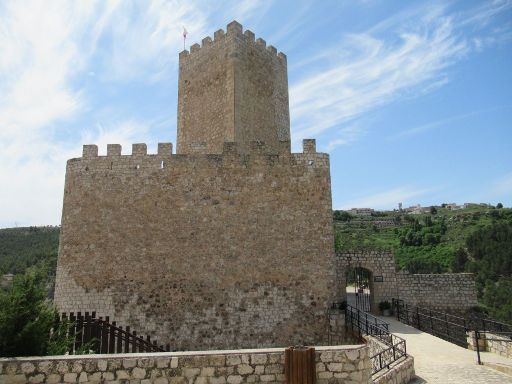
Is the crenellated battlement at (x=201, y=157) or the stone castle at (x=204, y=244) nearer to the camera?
the stone castle at (x=204, y=244)

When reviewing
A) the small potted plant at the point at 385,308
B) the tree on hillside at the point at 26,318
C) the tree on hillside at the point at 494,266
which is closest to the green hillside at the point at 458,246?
the tree on hillside at the point at 494,266

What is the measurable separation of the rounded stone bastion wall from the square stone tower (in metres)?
2.10

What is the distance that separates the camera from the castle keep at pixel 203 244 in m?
12.5

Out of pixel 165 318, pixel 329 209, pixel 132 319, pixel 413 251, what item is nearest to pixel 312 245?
pixel 329 209

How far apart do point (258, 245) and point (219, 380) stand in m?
7.07

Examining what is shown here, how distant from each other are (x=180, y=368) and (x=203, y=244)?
7025 millimetres

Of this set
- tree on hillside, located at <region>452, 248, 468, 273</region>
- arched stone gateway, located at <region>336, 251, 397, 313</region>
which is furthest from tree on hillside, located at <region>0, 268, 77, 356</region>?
tree on hillside, located at <region>452, 248, 468, 273</region>

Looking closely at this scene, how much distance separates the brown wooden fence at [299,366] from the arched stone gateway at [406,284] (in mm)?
9236

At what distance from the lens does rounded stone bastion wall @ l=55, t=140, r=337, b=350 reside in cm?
1245

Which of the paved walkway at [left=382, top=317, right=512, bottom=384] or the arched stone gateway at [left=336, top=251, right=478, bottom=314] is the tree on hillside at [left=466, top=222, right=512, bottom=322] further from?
the paved walkway at [left=382, top=317, right=512, bottom=384]

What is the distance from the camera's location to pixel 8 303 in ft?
23.8

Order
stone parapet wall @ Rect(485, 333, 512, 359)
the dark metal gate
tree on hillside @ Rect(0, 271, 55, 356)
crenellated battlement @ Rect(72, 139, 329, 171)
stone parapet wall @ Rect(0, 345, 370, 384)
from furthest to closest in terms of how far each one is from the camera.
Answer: the dark metal gate, crenellated battlement @ Rect(72, 139, 329, 171), stone parapet wall @ Rect(485, 333, 512, 359), tree on hillside @ Rect(0, 271, 55, 356), stone parapet wall @ Rect(0, 345, 370, 384)

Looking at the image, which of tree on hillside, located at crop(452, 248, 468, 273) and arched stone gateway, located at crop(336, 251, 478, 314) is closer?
arched stone gateway, located at crop(336, 251, 478, 314)

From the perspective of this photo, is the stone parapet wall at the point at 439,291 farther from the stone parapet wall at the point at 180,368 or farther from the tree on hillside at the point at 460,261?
the tree on hillside at the point at 460,261
